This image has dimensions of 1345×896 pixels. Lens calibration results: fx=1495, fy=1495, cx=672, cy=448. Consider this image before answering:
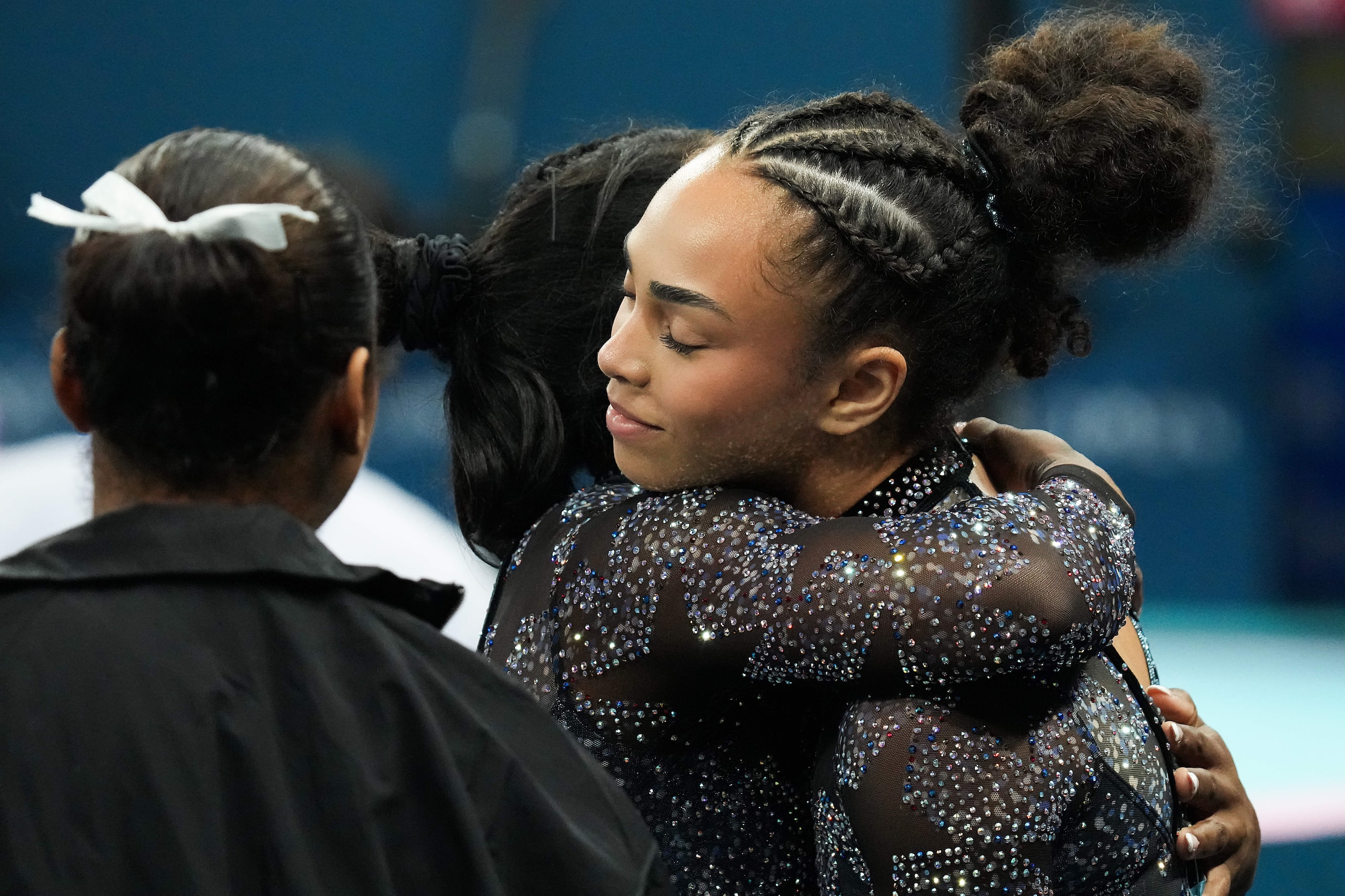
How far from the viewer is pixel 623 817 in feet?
2.66

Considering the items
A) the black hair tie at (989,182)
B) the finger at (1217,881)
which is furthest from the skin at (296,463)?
the finger at (1217,881)

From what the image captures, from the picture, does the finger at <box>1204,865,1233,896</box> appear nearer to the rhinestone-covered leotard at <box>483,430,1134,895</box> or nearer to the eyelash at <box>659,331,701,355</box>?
the rhinestone-covered leotard at <box>483,430,1134,895</box>

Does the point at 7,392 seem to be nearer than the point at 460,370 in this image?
No

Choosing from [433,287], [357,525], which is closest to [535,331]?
[433,287]

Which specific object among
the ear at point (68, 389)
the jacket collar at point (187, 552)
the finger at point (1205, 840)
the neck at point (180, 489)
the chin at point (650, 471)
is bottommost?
the finger at point (1205, 840)

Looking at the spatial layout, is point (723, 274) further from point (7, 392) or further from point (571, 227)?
point (7, 392)

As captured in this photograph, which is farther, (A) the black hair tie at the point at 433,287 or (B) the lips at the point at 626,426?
(A) the black hair tie at the point at 433,287

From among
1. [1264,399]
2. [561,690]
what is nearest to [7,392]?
[561,690]

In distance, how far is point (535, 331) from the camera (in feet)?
3.89

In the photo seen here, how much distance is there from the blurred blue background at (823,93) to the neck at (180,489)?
8.01 feet

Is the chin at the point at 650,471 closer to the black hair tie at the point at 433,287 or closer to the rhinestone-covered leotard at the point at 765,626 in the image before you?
the rhinestone-covered leotard at the point at 765,626

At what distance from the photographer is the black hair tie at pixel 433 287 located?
1186mm

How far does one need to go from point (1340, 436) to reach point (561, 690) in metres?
3.91

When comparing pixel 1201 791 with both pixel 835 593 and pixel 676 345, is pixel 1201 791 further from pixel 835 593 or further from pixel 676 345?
pixel 676 345
